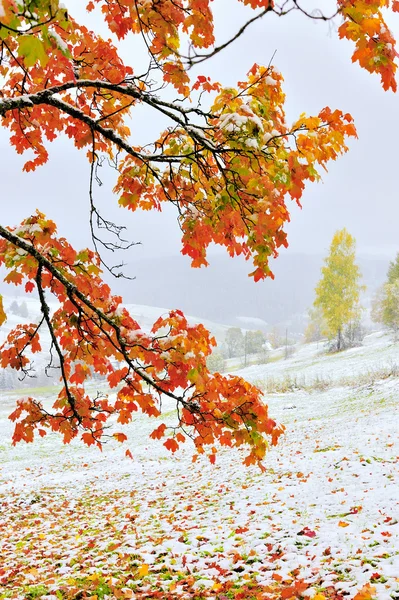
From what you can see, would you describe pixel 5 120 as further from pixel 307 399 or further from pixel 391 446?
pixel 307 399

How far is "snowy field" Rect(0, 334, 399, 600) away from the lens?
4.02m

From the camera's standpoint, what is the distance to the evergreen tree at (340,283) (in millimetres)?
40969

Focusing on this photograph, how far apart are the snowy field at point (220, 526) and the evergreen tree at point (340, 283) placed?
2914 cm

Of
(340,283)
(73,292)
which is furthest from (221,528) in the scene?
(340,283)

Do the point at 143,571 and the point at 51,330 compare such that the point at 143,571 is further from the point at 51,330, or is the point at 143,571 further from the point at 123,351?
the point at 51,330

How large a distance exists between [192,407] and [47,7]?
3.04m

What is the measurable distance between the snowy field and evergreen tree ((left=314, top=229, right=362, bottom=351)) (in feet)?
95.6

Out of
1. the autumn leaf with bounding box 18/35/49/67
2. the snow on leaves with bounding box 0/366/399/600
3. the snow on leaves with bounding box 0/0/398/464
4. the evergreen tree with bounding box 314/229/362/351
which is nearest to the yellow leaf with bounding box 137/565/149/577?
the snow on leaves with bounding box 0/366/399/600

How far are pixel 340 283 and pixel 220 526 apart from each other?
3840 cm

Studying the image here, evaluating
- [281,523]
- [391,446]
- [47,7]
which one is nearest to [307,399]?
[391,446]

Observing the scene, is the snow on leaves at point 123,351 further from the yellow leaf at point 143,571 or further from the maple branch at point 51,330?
the yellow leaf at point 143,571

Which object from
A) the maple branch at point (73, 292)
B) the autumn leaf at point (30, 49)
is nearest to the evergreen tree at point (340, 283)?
the maple branch at point (73, 292)

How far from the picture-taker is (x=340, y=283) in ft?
136

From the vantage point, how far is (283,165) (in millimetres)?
2740
